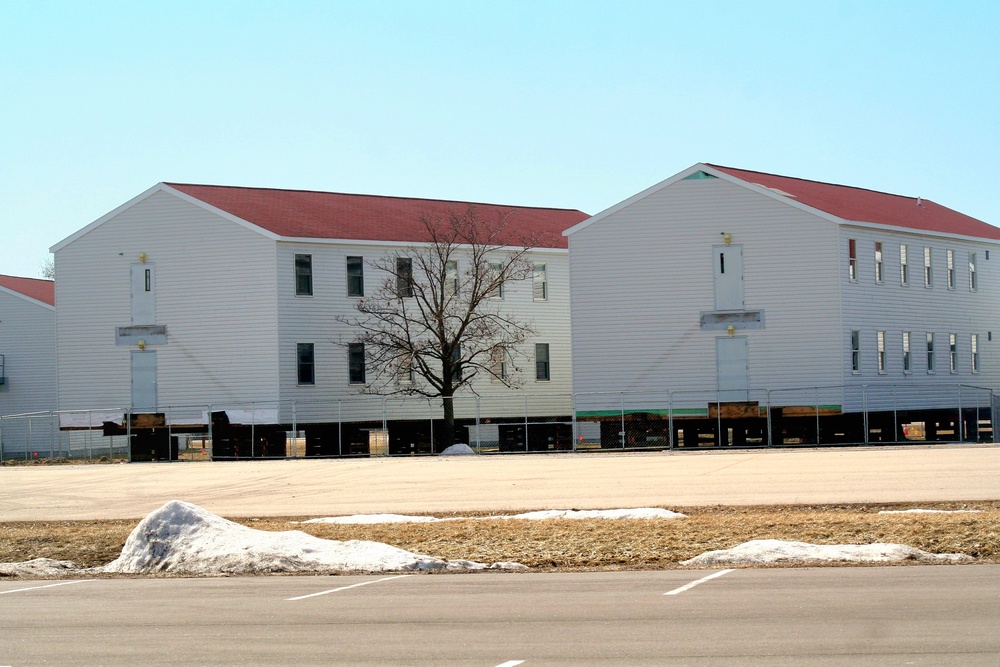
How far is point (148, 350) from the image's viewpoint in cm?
5300

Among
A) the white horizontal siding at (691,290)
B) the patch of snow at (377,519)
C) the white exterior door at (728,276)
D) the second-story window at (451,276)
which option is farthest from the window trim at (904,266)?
the patch of snow at (377,519)

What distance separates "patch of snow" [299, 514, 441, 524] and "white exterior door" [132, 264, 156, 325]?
31048 millimetres

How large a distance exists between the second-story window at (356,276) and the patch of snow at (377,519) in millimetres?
30393

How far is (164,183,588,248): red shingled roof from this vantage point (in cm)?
5312

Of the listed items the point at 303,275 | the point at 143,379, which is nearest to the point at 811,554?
the point at 303,275

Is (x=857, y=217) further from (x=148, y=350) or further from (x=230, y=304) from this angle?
(x=148, y=350)

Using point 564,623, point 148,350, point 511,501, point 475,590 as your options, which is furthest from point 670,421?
point 564,623

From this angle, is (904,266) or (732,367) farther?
(904,266)

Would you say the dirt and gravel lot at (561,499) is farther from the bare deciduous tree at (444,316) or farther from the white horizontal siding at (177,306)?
the bare deciduous tree at (444,316)

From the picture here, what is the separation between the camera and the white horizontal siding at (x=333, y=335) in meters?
51.5

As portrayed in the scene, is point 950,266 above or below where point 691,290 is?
above

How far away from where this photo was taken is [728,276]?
47.3m

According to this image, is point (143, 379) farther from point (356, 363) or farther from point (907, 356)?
Result: point (907, 356)

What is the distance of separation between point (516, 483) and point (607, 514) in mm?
8542
